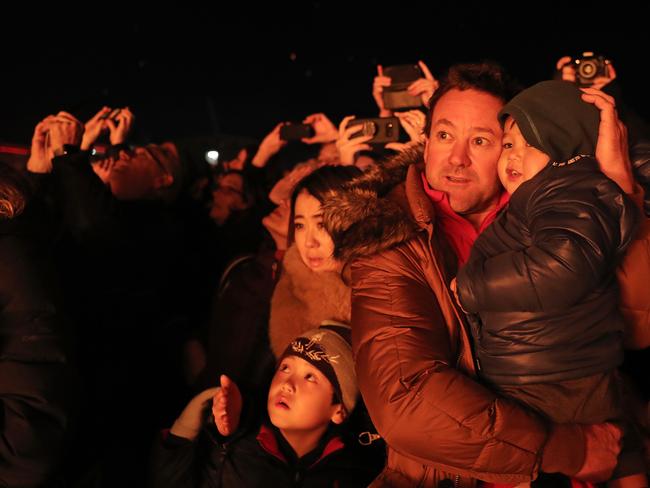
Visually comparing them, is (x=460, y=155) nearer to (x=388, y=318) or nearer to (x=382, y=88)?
(x=388, y=318)

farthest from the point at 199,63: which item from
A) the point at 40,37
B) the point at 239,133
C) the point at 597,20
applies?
the point at 597,20

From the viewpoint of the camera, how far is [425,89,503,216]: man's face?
156 cm

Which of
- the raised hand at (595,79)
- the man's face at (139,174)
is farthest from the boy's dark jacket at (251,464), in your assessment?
the raised hand at (595,79)

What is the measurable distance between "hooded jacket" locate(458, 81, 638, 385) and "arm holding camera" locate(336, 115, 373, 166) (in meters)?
0.91

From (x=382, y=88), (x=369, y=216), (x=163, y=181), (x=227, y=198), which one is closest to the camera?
(x=369, y=216)

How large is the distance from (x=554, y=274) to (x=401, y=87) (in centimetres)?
134

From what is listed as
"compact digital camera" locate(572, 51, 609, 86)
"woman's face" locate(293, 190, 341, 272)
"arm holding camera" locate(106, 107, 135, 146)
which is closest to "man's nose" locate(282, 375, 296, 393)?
"woman's face" locate(293, 190, 341, 272)

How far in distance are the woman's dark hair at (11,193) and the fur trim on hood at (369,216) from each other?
2.79ft

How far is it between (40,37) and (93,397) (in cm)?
307

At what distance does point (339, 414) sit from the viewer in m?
1.79

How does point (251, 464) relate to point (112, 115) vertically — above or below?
below

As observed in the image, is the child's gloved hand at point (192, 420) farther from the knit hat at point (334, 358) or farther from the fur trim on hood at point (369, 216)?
the fur trim on hood at point (369, 216)

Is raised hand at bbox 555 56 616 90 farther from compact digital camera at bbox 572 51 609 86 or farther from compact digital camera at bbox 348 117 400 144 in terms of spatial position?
compact digital camera at bbox 348 117 400 144

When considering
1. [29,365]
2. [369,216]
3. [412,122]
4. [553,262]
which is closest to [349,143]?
[412,122]
